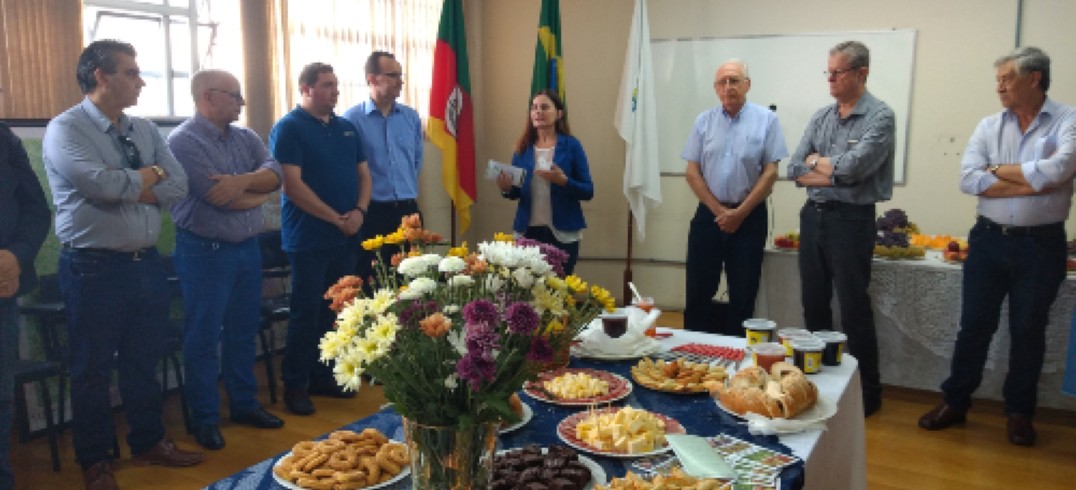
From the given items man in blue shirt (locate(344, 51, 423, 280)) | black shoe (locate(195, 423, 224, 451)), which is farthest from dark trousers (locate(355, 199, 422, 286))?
black shoe (locate(195, 423, 224, 451))

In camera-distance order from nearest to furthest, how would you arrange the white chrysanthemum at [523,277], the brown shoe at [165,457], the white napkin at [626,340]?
1. the white chrysanthemum at [523,277]
2. the white napkin at [626,340]
3. the brown shoe at [165,457]

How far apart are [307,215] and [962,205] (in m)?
3.85

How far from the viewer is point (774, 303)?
150 inches

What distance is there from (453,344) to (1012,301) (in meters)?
2.80

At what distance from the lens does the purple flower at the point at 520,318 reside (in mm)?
1039

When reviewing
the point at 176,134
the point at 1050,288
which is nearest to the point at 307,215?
the point at 176,134

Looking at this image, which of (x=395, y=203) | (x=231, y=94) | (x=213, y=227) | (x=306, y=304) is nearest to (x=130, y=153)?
(x=213, y=227)

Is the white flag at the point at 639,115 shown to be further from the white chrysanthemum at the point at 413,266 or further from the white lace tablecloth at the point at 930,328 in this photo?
the white chrysanthemum at the point at 413,266

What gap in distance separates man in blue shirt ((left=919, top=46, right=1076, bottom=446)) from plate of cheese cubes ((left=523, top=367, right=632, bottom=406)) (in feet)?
6.56

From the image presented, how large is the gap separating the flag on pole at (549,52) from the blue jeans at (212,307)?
2616 millimetres

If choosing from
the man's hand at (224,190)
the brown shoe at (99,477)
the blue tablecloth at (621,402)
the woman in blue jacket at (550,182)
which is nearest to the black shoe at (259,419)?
the brown shoe at (99,477)

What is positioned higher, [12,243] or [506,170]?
[506,170]

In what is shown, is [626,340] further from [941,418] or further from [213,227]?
[941,418]

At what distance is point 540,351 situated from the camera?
1.07 m
